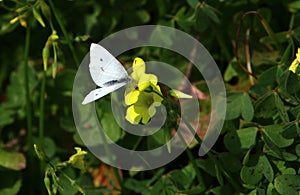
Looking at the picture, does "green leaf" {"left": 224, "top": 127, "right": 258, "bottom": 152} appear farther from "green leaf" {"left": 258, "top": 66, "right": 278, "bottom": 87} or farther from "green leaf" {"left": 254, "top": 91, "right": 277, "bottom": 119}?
"green leaf" {"left": 258, "top": 66, "right": 278, "bottom": 87}

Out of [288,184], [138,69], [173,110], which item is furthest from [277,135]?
[138,69]

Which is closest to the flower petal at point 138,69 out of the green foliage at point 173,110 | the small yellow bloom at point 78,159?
the green foliage at point 173,110

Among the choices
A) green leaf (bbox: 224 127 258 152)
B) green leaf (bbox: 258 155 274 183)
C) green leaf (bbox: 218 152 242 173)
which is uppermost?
green leaf (bbox: 224 127 258 152)

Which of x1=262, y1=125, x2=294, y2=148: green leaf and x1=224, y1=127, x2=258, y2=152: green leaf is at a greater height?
x1=262, y1=125, x2=294, y2=148: green leaf

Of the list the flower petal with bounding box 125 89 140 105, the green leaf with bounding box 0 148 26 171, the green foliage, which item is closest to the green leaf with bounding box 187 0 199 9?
the green foliage

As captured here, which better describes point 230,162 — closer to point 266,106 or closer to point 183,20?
point 266,106

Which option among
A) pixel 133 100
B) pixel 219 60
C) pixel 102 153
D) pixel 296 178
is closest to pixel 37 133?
pixel 102 153

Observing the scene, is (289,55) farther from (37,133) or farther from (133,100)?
(37,133)
